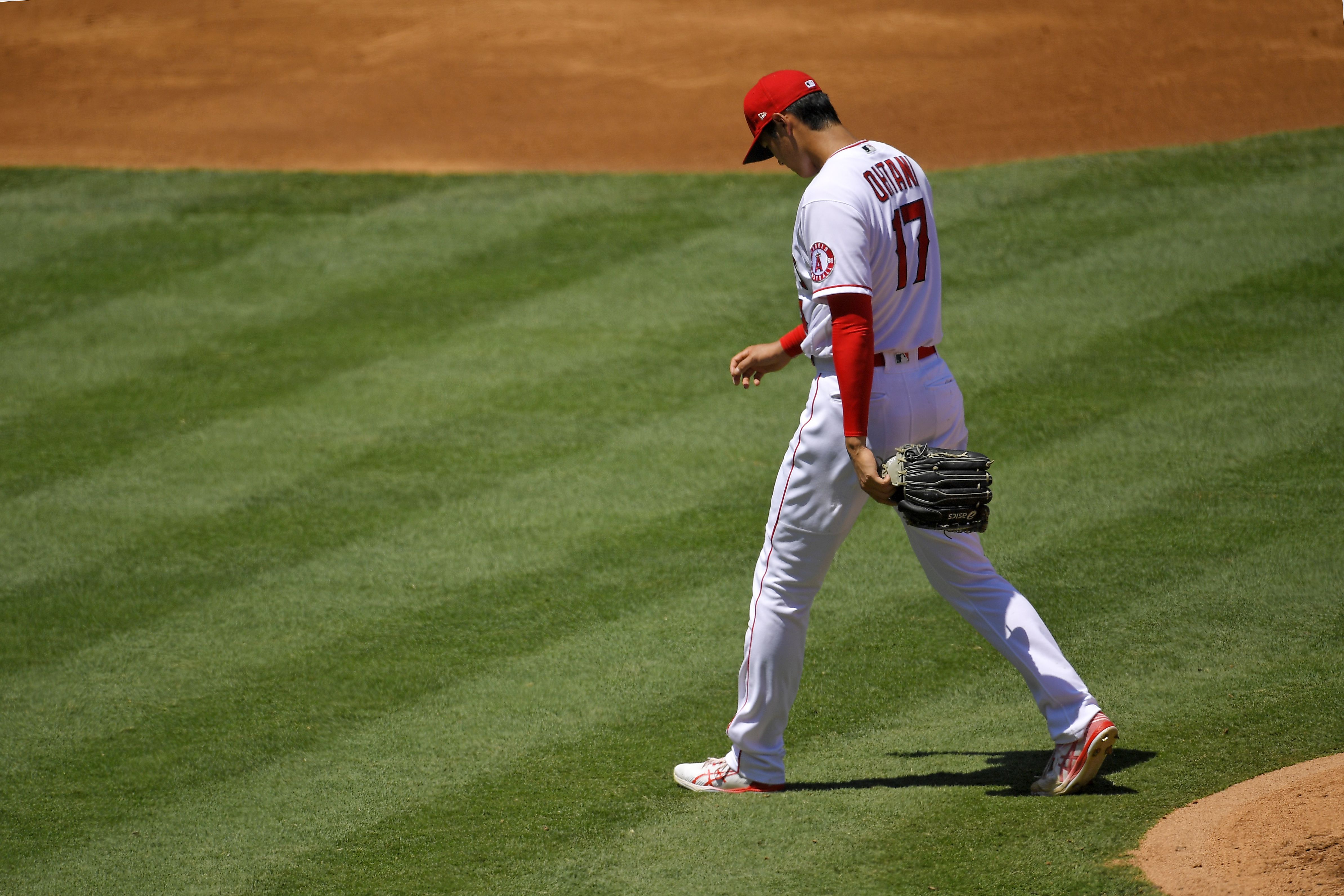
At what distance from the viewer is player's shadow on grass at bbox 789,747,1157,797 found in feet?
12.2

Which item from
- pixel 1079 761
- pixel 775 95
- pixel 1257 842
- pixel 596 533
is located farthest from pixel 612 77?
pixel 1257 842

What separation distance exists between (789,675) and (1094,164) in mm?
7329

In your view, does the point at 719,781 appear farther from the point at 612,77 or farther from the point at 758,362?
the point at 612,77

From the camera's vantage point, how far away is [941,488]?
3.44 m

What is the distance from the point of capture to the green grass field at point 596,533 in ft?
12.3

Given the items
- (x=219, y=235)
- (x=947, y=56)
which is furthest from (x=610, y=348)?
(x=947, y=56)

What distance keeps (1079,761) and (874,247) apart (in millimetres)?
1449

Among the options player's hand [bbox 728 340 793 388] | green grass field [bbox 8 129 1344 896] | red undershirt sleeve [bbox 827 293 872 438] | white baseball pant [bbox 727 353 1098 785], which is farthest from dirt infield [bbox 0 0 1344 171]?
red undershirt sleeve [bbox 827 293 872 438]

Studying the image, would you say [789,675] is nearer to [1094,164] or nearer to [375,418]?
[375,418]

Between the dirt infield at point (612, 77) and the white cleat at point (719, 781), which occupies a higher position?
the dirt infield at point (612, 77)

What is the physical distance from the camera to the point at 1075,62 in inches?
462

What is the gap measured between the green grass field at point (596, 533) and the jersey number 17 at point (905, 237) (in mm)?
1403

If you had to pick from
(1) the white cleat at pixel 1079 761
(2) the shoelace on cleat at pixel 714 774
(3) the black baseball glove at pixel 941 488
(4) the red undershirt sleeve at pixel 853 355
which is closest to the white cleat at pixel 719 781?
(2) the shoelace on cleat at pixel 714 774

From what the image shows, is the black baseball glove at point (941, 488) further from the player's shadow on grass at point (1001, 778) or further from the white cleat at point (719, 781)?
the white cleat at point (719, 781)
